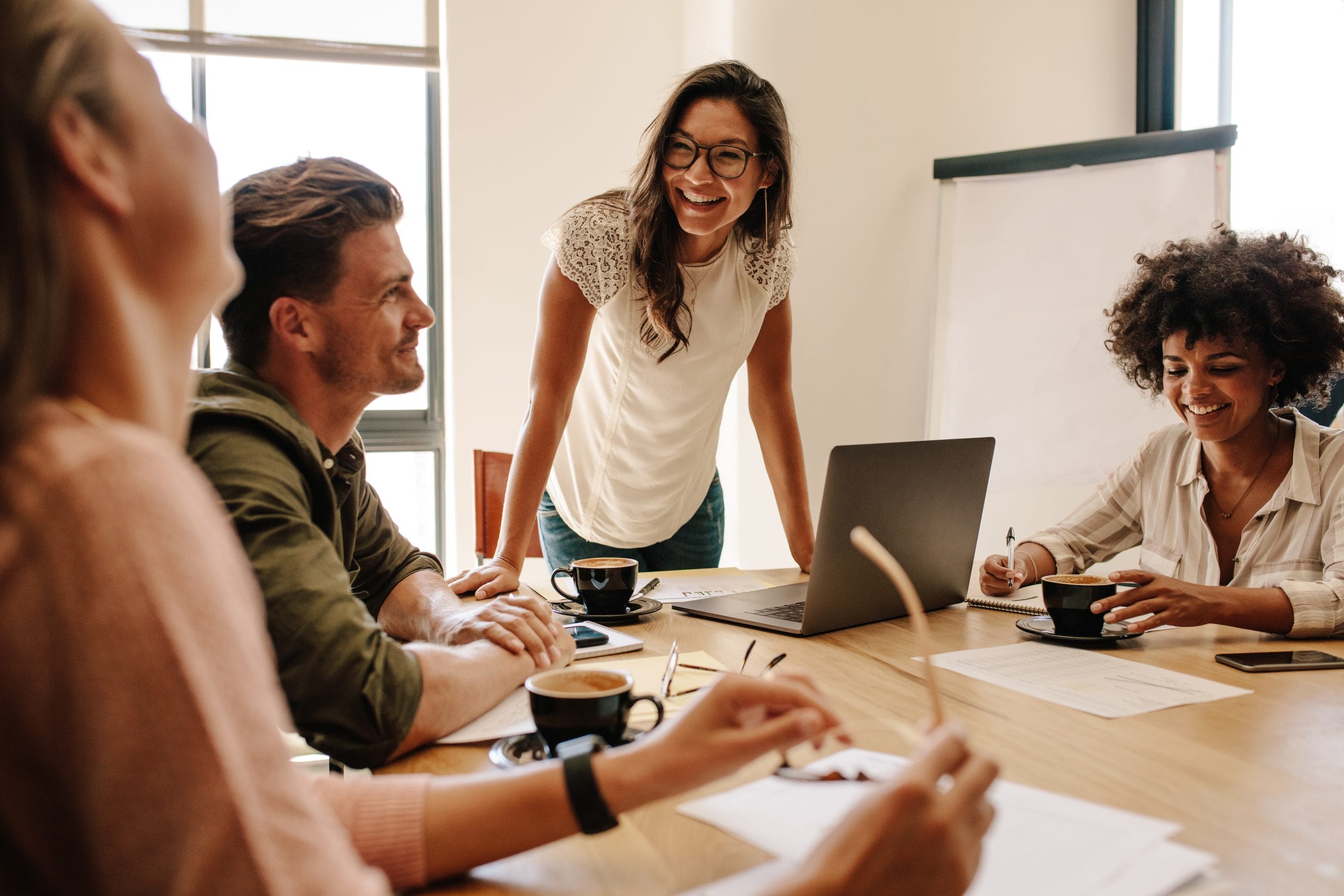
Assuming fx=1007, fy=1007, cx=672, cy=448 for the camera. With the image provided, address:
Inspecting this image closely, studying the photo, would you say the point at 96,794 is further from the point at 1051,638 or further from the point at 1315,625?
the point at 1315,625

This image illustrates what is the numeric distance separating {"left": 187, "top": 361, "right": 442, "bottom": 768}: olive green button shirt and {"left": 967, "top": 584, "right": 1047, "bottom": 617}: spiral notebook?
97 cm

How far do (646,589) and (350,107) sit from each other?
9.16ft

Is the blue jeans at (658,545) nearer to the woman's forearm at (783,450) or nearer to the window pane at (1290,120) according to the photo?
the woman's forearm at (783,450)

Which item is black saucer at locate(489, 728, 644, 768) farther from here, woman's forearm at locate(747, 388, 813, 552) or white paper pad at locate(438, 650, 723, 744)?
woman's forearm at locate(747, 388, 813, 552)

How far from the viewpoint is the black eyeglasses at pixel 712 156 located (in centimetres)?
189

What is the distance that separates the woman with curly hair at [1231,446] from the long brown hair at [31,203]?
150 cm

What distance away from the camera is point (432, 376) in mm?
3824

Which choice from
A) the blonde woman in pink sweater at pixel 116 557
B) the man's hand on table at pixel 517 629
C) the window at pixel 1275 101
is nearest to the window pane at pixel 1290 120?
the window at pixel 1275 101

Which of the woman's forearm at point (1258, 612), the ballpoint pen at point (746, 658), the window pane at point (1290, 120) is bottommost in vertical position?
the ballpoint pen at point (746, 658)

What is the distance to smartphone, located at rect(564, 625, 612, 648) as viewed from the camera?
1.31 m

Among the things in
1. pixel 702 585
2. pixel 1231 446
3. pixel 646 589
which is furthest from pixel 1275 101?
pixel 646 589

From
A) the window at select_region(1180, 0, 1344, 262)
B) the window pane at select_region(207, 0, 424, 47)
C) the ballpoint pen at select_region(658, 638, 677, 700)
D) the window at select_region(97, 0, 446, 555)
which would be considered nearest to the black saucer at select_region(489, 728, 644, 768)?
the ballpoint pen at select_region(658, 638, 677, 700)

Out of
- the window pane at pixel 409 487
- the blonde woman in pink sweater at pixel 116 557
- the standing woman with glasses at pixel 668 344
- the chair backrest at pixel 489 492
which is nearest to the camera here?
the blonde woman in pink sweater at pixel 116 557

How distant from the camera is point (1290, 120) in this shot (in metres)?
3.08
